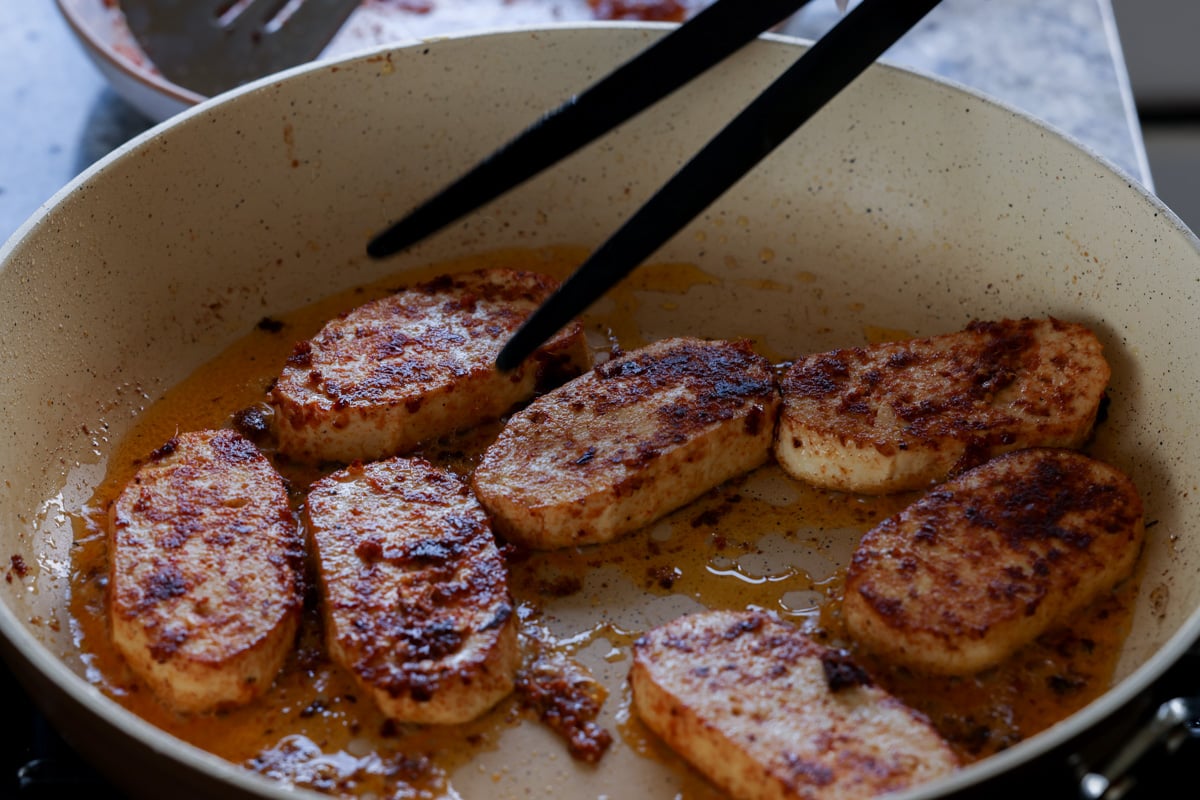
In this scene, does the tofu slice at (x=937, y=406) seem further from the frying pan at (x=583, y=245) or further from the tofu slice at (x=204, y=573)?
the tofu slice at (x=204, y=573)

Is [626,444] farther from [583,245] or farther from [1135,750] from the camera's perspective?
[1135,750]

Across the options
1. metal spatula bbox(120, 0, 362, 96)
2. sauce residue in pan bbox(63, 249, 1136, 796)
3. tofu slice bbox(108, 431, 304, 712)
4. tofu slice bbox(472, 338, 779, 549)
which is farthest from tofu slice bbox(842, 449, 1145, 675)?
metal spatula bbox(120, 0, 362, 96)

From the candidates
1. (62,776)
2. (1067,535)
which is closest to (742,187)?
(1067,535)

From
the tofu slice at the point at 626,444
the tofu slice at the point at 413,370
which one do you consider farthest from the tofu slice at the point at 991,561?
the tofu slice at the point at 413,370

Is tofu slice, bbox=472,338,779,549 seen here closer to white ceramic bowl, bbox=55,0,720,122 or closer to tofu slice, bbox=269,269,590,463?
tofu slice, bbox=269,269,590,463

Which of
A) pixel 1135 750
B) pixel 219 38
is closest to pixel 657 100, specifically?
pixel 1135 750

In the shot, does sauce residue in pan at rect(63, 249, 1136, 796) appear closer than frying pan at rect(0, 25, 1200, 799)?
Yes

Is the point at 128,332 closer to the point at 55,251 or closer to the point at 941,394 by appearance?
the point at 55,251
